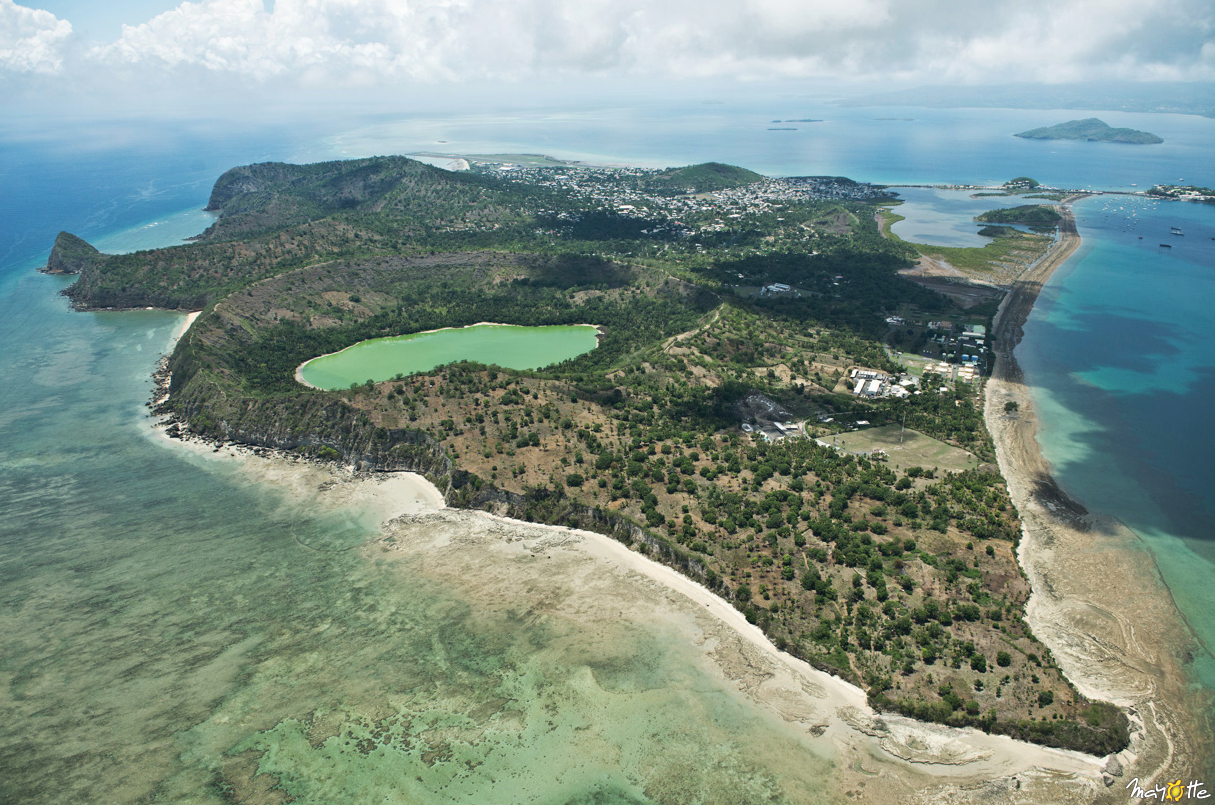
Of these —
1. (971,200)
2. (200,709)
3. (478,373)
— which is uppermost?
(971,200)

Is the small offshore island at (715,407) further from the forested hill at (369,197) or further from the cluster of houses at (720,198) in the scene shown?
the cluster of houses at (720,198)

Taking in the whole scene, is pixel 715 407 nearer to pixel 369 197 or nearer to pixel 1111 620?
pixel 1111 620

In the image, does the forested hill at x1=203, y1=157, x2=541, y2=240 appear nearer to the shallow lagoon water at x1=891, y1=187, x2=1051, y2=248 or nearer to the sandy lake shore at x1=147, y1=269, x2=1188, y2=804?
the shallow lagoon water at x1=891, y1=187, x2=1051, y2=248

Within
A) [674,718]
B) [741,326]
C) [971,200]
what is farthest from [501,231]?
[971,200]

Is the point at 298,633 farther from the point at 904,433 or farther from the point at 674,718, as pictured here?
the point at 904,433

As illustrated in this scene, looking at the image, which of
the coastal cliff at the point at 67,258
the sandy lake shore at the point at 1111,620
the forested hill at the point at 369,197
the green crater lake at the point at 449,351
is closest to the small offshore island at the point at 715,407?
the coastal cliff at the point at 67,258

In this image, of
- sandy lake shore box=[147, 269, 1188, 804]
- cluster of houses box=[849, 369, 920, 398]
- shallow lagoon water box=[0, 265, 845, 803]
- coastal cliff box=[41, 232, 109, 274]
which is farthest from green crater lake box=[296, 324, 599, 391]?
coastal cliff box=[41, 232, 109, 274]

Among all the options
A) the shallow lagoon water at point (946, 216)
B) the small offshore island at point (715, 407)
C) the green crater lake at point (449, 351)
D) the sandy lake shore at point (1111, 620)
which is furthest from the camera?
the shallow lagoon water at point (946, 216)
